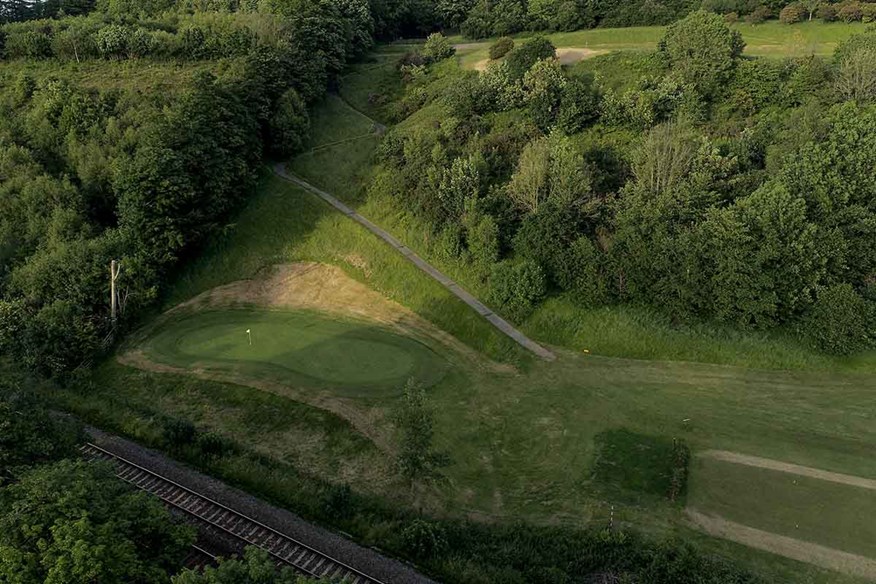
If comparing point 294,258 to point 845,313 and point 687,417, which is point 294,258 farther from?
point 845,313

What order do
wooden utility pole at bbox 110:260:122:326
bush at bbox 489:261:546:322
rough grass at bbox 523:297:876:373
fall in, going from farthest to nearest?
bush at bbox 489:261:546:322 < wooden utility pole at bbox 110:260:122:326 < rough grass at bbox 523:297:876:373

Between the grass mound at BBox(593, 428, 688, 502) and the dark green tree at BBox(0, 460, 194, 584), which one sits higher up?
the dark green tree at BBox(0, 460, 194, 584)

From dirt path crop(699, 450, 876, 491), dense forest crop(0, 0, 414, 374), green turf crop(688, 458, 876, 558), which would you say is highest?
dense forest crop(0, 0, 414, 374)

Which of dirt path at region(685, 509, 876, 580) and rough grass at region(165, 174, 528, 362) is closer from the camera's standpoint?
dirt path at region(685, 509, 876, 580)

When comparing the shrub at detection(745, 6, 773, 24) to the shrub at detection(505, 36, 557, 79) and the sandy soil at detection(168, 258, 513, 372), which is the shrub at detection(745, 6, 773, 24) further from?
the sandy soil at detection(168, 258, 513, 372)

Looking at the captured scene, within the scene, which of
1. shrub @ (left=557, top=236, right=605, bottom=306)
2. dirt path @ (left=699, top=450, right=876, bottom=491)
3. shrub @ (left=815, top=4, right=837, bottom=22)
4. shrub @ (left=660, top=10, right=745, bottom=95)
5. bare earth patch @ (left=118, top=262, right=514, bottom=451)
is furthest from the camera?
shrub @ (left=815, top=4, right=837, bottom=22)

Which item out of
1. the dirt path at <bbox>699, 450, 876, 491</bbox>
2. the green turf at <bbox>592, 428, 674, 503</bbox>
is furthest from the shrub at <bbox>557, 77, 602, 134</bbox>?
the dirt path at <bbox>699, 450, 876, 491</bbox>
